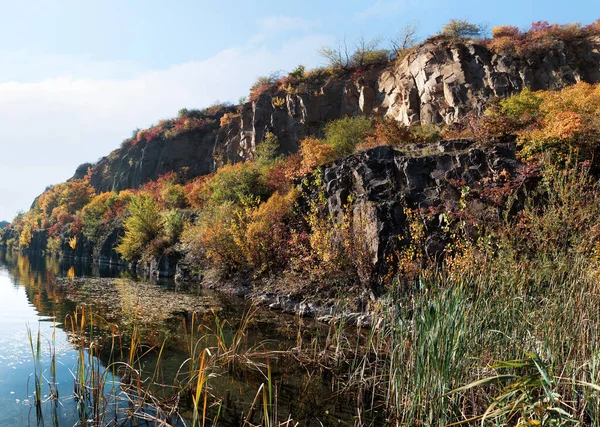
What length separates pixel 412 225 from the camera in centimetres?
1166

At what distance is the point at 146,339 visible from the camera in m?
8.88

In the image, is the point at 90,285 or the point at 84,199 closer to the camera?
A: the point at 90,285

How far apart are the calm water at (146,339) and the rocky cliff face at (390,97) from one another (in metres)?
17.1

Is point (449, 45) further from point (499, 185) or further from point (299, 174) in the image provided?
point (499, 185)

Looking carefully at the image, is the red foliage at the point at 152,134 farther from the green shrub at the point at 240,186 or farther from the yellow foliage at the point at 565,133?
the yellow foliage at the point at 565,133

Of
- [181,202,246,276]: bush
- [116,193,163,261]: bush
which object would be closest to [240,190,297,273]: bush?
[181,202,246,276]: bush

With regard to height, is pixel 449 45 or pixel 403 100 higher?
pixel 449 45

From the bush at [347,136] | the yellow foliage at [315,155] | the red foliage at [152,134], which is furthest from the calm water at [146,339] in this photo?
the red foliage at [152,134]

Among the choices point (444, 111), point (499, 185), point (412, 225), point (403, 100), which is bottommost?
point (412, 225)

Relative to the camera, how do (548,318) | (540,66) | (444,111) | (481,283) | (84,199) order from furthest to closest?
(84,199)
(444,111)
(540,66)
(481,283)
(548,318)

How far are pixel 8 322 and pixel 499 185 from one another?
1508cm

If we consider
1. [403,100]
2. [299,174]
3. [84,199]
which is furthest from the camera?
[84,199]

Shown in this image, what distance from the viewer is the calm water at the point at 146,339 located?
5.50m

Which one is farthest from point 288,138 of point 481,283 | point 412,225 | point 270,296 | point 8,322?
point 481,283
